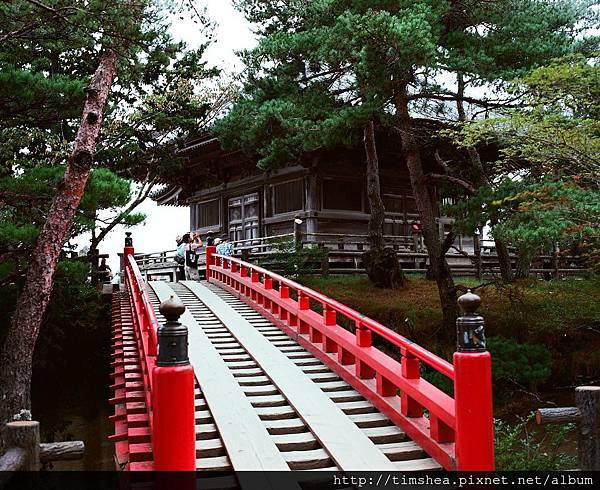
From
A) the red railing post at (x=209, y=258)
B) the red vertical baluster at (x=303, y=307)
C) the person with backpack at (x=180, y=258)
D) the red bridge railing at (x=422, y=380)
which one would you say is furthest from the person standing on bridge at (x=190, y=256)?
the red bridge railing at (x=422, y=380)

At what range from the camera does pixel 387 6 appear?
12305 mm

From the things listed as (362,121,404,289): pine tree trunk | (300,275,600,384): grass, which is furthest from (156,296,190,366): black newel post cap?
(362,121,404,289): pine tree trunk

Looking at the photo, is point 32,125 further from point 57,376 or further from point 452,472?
point 452,472

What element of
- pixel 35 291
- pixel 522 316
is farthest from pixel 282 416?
pixel 522 316

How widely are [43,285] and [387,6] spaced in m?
8.80

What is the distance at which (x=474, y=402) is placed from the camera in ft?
15.3

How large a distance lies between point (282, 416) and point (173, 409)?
2.20 m

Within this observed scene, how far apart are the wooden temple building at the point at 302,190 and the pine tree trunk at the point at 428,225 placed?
4.71 metres

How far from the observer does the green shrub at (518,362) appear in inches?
423

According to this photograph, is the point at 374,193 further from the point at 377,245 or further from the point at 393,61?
the point at 393,61

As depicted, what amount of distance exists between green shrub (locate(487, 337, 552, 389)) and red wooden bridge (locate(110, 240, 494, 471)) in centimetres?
401

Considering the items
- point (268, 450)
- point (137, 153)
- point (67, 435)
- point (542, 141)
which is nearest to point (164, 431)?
Result: point (268, 450)

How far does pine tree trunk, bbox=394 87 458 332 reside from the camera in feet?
42.1

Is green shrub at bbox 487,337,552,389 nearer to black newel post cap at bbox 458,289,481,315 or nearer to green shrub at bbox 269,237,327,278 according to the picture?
black newel post cap at bbox 458,289,481,315
